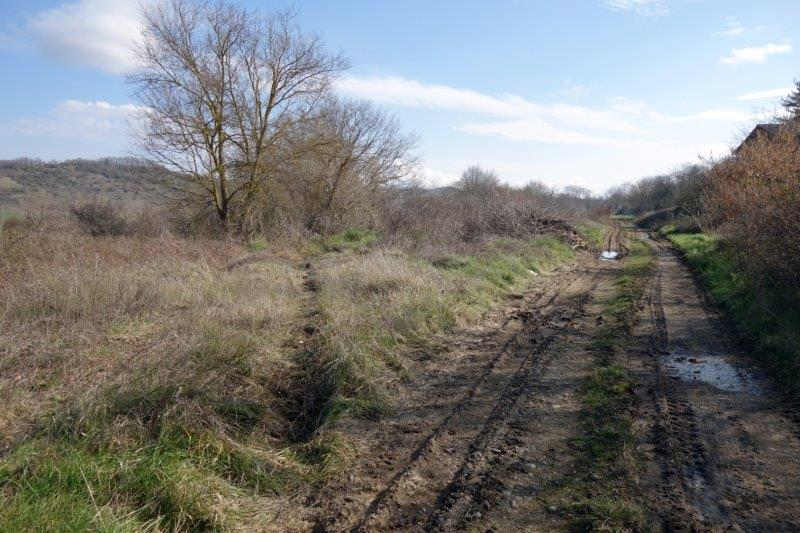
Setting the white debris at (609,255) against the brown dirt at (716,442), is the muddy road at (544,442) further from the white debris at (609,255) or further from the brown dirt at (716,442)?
the white debris at (609,255)

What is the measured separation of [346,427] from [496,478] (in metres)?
1.80

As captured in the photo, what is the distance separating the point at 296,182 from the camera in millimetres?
21812

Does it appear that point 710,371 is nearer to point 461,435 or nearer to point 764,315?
point 764,315

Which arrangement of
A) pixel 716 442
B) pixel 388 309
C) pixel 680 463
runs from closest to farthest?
pixel 680 463 → pixel 716 442 → pixel 388 309

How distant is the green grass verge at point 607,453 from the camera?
3.93 metres

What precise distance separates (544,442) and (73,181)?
42800 millimetres

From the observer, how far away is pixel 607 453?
4.90 metres

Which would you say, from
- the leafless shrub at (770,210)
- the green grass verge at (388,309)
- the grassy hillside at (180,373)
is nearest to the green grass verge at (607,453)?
the grassy hillside at (180,373)

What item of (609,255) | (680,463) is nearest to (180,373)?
(680,463)

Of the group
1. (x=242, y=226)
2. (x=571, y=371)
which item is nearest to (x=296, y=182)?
(x=242, y=226)

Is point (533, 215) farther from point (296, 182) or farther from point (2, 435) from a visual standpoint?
point (2, 435)

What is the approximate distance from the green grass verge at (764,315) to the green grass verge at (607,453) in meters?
1.96

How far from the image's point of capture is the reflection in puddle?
22.2ft

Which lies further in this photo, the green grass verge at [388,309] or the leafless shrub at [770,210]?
the leafless shrub at [770,210]
